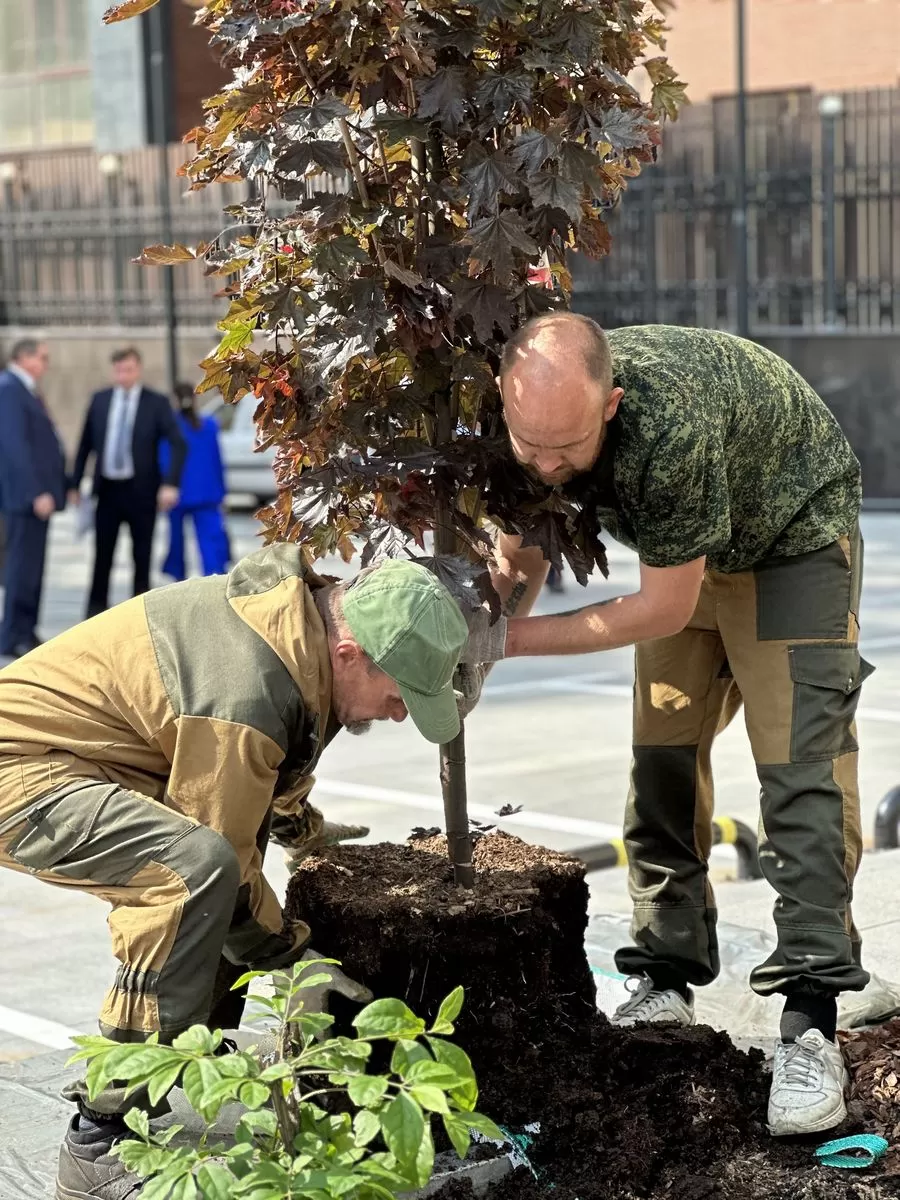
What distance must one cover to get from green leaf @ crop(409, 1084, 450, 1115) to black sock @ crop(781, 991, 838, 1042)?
143 centimetres

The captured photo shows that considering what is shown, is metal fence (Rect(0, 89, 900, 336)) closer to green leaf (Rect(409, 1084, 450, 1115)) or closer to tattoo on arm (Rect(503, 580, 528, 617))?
tattoo on arm (Rect(503, 580, 528, 617))

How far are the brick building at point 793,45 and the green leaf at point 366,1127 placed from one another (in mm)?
24259

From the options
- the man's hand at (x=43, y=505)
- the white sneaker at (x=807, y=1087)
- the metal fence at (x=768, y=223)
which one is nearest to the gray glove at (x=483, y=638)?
the white sneaker at (x=807, y=1087)

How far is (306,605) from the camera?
344 cm

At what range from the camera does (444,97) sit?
11.5 feet

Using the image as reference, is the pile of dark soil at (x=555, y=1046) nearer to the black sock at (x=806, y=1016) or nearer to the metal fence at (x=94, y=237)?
the black sock at (x=806, y=1016)

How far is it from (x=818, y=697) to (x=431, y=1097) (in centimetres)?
160

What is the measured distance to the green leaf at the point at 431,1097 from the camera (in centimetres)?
265

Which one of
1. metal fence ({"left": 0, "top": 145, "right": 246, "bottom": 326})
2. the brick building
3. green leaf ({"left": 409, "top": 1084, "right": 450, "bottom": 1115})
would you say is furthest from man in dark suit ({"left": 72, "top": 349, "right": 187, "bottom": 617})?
the brick building

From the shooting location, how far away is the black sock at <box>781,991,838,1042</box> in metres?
3.87

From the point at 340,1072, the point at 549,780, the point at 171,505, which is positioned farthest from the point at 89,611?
the point at 340,1072

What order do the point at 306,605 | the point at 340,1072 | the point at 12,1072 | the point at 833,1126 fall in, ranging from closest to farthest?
the point at 340,1072
the point at 306,605
the point at 833,1126
the point at 12,1072

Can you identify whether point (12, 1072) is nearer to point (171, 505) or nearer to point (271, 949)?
point (271, 949)

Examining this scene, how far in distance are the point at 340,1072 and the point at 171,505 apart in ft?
34.8
